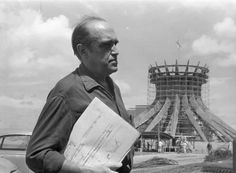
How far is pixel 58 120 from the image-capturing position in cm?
180

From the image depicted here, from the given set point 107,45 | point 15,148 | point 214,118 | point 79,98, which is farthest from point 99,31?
point 214,118

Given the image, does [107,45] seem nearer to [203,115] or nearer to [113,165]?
[113,165]

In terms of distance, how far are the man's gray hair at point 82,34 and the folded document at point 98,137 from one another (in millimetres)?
296

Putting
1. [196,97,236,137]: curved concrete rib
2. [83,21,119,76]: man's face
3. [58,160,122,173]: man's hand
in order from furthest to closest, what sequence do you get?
[196,97,236,137]: curved concrete rib < [83,21,119,76]: man's face < [58,160,122,173]: man's hand

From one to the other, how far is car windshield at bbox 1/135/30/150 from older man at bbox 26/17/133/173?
573cm

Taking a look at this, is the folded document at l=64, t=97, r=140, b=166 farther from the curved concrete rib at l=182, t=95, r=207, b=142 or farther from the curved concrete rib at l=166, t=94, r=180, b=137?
the curved concrete rib at l=182, t=95, r=207, b=142

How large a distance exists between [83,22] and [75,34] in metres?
0.07

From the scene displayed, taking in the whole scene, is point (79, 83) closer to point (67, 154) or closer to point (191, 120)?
point (67, 154)

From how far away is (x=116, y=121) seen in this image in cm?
188

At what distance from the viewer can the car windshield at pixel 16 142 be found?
7.66 m

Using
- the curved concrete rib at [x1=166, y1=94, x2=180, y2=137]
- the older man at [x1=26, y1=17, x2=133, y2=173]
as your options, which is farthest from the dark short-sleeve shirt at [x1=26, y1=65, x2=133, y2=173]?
the curved concrete rib at [x1=166, y1=94, x2=180, y2=137]

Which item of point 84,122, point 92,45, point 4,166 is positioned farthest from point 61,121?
point 4,166

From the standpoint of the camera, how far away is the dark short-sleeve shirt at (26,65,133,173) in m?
1.75

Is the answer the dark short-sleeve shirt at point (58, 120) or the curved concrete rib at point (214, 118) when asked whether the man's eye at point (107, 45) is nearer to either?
the dark short-sleeve shirt at point (58, 120)
